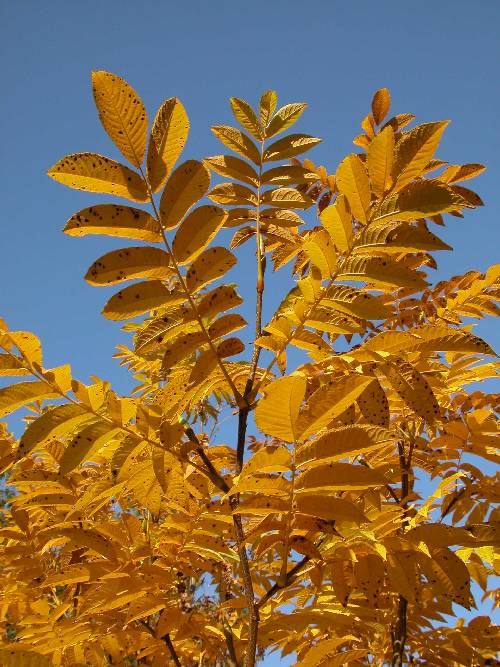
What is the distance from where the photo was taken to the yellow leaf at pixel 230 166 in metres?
1.90

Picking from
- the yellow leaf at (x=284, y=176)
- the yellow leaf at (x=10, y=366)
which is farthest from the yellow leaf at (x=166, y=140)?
the yellow leaf at (x=284, y=176)

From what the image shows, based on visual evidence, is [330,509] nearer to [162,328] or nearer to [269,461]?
[269,461]

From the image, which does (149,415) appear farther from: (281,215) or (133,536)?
(281,215)

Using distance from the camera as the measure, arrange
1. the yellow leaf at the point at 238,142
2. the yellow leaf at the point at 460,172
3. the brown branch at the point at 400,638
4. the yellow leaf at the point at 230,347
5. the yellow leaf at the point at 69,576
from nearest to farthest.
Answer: the yellow leaf at the point at 230,347
the yellow leaf at the point at 69,576
the yellow leaf at the point at 238,142
the brown branch at the point at 400,638
the yellow leaf at the point at 460,172

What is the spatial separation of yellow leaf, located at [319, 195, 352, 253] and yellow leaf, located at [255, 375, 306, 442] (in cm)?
44

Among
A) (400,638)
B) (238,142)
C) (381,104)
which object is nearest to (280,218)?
(238,142)

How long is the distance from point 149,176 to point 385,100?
1568mm

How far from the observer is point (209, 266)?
4.72 ft

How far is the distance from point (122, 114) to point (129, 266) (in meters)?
0.35

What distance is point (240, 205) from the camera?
6.70 feet

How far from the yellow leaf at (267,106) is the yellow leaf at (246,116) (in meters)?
0.04

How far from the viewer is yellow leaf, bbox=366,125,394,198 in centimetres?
126

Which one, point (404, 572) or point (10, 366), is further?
point (404, 572)

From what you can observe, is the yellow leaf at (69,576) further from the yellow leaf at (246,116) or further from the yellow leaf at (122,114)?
the yellow leaf at (246,116)
